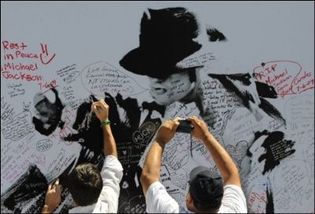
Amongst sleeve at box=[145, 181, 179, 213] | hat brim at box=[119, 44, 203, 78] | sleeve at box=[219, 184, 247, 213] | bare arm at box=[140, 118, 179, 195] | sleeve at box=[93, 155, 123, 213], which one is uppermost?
hat brim at box=[119, 44, 203, 78]

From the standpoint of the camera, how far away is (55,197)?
2912mm

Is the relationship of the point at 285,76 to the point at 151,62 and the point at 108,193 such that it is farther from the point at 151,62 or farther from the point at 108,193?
the point at 108,193

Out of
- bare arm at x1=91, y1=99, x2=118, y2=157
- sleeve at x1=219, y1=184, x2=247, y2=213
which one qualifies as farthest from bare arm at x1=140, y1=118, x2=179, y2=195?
bare arm at x1=91, y1=99, x2=118, y2=157

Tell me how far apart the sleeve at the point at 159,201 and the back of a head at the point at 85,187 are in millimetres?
279

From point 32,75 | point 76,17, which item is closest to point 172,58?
point 76,17

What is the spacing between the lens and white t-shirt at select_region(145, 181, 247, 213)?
2.24m

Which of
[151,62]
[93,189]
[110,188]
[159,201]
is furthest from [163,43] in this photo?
[159,201]

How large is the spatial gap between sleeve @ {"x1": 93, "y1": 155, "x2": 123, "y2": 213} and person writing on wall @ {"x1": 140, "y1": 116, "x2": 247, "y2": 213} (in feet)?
0.68

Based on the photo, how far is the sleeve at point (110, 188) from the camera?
2.50m

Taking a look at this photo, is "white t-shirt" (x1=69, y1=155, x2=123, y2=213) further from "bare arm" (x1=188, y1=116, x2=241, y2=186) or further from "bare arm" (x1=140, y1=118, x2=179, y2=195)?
"bare arm" (x1=188, y1=116, x2=241, y2=186)

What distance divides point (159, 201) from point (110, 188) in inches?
17.3

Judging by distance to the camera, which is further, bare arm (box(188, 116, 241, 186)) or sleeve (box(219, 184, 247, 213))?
bare arm (box(188, 116, 241, 186))

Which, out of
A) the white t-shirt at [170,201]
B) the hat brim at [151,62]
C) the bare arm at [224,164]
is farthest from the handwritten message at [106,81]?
the white t-shirt at [170,201]

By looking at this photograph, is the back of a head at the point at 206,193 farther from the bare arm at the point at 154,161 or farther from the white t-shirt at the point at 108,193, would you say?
the white t-shirt at the point at 108,193
